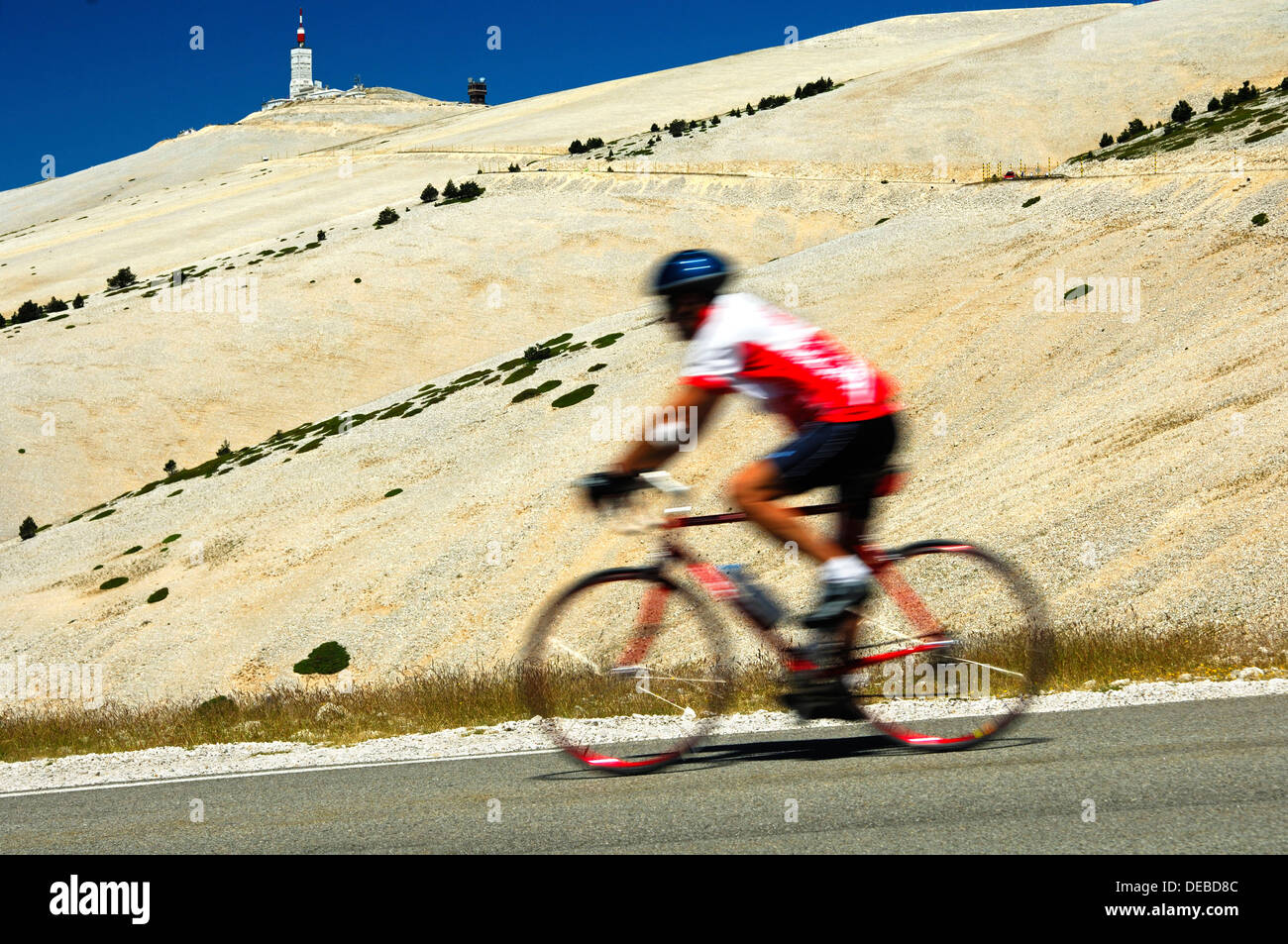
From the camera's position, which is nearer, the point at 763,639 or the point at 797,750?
the point at 763,639

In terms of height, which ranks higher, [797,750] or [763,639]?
[763,639]

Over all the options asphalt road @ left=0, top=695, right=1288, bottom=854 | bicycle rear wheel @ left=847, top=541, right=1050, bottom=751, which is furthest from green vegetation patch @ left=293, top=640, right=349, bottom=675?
bicycle rear wheel @ left=847, top=541, right=1050, bottom=751

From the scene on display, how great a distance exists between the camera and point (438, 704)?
9812mm

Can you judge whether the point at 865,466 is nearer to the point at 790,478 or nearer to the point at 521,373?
the point at 790,478

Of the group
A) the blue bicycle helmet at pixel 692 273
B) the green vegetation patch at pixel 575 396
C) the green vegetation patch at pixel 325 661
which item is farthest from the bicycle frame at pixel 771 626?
the green vegetation patch at pixel 575 396

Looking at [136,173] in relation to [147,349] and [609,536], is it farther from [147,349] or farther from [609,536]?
[609,536]

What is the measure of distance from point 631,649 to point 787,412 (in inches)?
65.5

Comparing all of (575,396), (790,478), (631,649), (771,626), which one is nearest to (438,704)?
(631,649)

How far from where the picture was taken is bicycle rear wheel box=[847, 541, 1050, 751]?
5.93 meters

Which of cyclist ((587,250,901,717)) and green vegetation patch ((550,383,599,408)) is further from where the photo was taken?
green vegetation patch ((550,383,599,408))

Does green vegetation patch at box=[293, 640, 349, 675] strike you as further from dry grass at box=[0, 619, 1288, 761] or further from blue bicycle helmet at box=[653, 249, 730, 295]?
blue bicycle helmet at box=[653, 249, 730, 295]

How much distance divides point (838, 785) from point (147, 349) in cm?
6297
